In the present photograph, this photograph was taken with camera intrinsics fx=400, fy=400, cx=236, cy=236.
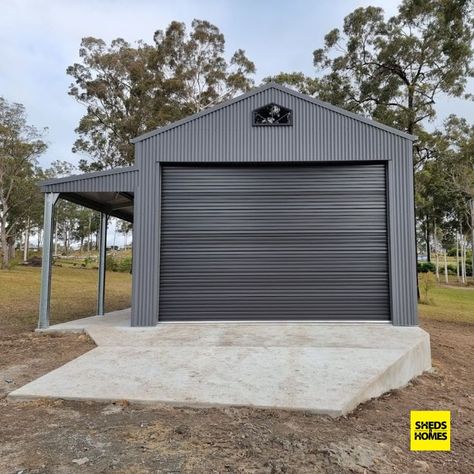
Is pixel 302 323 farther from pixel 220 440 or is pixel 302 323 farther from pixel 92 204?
pixel 92 204

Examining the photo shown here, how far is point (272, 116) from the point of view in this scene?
7508mm

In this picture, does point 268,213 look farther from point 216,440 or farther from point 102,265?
point 216,440

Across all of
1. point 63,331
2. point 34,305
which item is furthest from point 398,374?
point 34,305

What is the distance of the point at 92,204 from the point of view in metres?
8.77

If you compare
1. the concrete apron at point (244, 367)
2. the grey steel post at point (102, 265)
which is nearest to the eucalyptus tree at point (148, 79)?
the grey steel post at point (102, 265)

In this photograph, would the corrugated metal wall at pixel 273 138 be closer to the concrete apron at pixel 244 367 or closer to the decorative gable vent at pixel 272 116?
the decorative gable vent at pixel 272 116

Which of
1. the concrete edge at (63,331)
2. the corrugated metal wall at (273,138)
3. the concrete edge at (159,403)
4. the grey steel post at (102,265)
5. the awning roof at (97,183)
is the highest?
the corrugated metal wall at (273,138)

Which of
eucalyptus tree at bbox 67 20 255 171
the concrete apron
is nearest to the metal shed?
the concrete apron

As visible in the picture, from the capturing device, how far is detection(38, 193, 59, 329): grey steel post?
7129 mm

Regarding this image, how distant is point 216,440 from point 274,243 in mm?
4824

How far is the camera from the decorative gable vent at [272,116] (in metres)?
7.38

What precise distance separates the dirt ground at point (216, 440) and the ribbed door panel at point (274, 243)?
3325 mm

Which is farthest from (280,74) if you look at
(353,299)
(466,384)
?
(466,384)

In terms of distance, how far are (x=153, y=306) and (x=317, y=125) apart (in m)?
4.43
